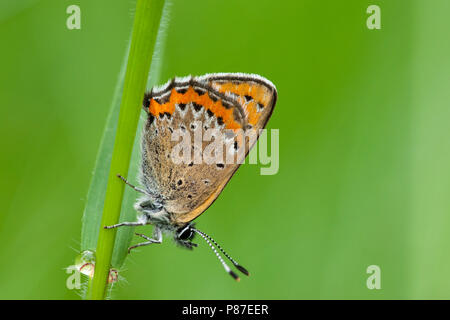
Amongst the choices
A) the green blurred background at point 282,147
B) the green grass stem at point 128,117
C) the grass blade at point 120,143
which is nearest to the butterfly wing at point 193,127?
the green blurred background at point 282,147

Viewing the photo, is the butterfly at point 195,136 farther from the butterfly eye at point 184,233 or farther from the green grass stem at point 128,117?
the green grass stem at point 128,117

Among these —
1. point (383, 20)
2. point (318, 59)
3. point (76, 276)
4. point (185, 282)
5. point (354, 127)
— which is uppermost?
point (383, 20)

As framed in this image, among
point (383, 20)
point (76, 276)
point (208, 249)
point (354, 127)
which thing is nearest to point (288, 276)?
point (208, 249)

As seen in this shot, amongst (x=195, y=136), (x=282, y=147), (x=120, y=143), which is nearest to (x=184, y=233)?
(x=195, y=136)

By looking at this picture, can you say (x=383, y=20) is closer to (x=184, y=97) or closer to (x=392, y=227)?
(x=392, y=227)

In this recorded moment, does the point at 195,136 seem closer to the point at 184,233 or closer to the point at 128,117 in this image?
the point at 184,233

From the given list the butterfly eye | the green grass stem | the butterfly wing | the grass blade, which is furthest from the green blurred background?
the green grass stem
